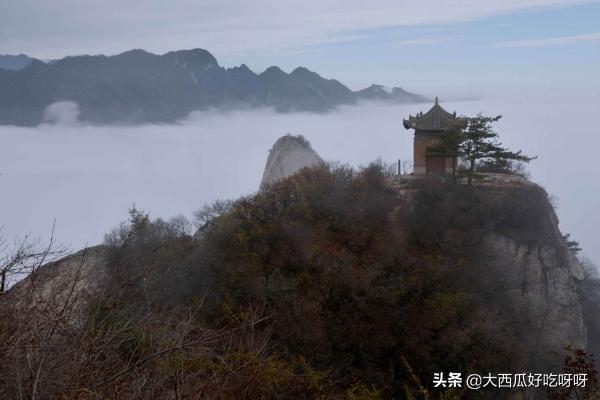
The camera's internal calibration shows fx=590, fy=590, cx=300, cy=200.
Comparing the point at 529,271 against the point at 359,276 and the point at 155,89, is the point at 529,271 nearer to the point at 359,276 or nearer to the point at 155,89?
the point at 359,276

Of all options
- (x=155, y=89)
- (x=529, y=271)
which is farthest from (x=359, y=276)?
(x=155, y=89)

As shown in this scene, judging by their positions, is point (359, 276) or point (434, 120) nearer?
point (359, 276)

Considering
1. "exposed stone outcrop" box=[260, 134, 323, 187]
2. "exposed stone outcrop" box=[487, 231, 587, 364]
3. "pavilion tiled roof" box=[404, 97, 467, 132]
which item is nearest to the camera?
"exposed stone outcrop" box=[487, 231, 587, 364]

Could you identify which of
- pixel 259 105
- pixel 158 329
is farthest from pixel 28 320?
pixel 259 105

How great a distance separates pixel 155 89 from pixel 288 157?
3925cm

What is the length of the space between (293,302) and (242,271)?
59.0 inches

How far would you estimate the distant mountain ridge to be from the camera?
55719mm

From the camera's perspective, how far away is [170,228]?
56.7ft

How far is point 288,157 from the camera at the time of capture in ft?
87.9

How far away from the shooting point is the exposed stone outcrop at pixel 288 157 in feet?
87.1

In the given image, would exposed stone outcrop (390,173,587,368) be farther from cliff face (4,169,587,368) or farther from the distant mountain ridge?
the distant mountain ridge

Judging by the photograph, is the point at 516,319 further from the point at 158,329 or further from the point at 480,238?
the point at 158,329

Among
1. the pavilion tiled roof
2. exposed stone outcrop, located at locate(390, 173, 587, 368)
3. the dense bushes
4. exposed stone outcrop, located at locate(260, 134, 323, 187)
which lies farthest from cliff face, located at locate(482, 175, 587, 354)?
exposed stone outcrop, located at locate(260, 134, 323, 187)

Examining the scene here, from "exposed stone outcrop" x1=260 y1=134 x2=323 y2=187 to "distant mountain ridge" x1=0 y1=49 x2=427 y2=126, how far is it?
27544mm
